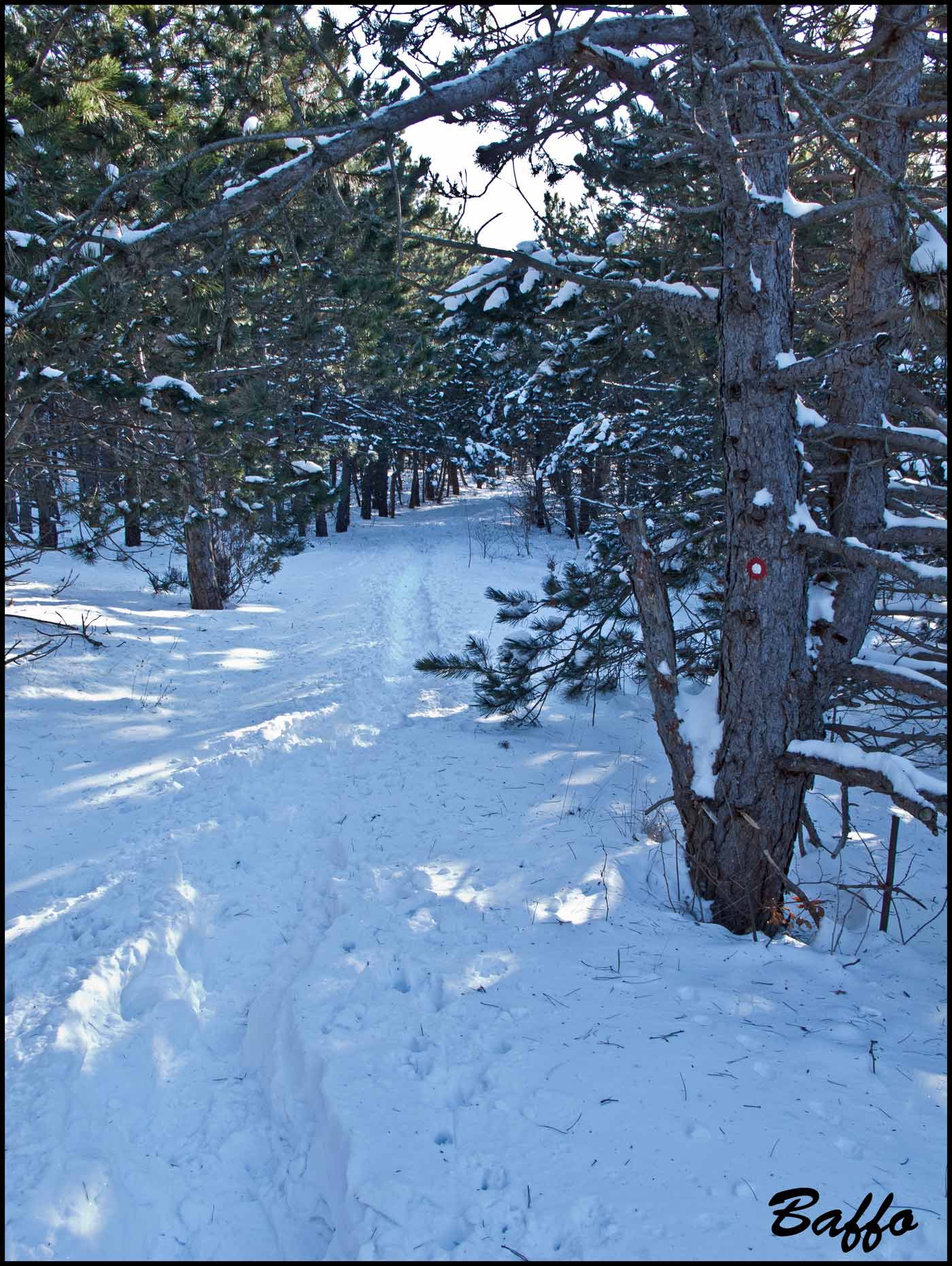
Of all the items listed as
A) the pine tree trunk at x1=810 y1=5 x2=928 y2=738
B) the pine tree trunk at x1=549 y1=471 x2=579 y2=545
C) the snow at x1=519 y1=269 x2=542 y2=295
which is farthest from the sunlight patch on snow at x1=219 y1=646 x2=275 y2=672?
the pine tree trunk at x1=549 y1=471 x2=579 y2=545

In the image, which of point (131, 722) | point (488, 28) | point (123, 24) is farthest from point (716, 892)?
point (123, 24)

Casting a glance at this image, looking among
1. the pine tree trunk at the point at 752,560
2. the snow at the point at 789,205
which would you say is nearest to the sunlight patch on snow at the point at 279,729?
the pine tree trunk at the point at 752,560

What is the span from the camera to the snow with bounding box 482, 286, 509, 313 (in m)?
4.59

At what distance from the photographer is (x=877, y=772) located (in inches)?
138

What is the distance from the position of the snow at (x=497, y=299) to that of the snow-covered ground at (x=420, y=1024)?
12.3ft

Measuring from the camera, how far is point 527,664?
697cm

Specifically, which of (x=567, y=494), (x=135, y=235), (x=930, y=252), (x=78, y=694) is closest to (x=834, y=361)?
(x=930, y=252)

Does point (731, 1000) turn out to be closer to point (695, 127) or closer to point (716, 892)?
point (716, 892)

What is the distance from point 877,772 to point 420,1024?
99.7 inches

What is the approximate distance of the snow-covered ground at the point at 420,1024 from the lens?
2.41m

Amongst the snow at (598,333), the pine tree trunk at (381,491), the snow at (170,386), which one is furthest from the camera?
the pine tree trunk at (381,491)

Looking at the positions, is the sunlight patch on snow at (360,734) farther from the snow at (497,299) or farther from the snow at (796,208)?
the snow at (796,208)

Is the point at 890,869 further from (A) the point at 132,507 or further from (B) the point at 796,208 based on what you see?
(A) the point at 132,507

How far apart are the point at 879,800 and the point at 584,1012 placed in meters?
5.48
